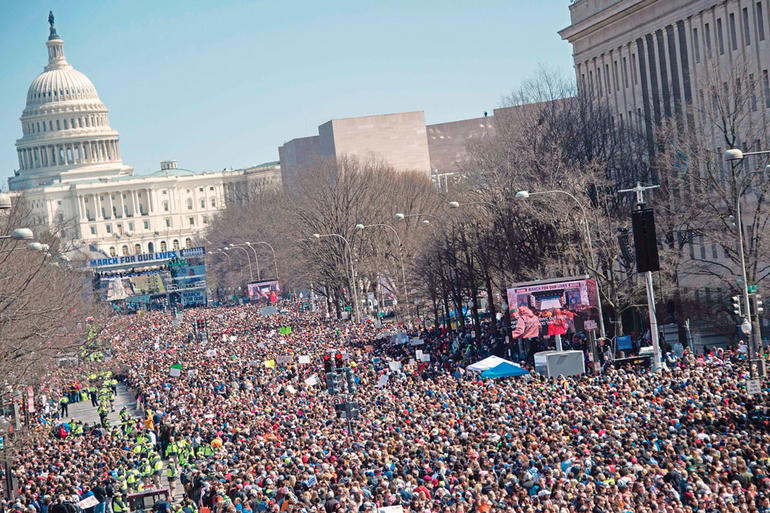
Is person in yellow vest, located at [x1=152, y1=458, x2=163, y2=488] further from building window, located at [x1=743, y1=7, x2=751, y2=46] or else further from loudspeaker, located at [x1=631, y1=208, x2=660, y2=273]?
building window, located at [x1=743, y1=7, x2=751, y2=46]

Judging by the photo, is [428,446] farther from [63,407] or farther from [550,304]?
[63,407]

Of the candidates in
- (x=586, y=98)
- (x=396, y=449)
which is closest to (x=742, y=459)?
(x=396, y=449)

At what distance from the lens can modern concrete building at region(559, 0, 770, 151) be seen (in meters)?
51.5

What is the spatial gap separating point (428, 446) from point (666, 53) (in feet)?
139

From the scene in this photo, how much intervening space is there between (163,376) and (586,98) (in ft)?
72.6

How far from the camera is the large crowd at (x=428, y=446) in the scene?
18750 millimetres

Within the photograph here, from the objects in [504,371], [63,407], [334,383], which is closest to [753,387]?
[504,371]

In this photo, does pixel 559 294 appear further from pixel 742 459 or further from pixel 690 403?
pixel 742 459

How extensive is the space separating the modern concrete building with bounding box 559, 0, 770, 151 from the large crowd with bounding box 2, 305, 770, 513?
16125 millimetres

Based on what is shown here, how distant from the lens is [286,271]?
113 metres

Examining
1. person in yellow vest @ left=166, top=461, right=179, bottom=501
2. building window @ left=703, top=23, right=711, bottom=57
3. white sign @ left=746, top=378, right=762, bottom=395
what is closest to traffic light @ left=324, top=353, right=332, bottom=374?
person in yellow vest @ left=166, top=461, right=179, bottom=501

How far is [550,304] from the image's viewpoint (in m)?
39.2

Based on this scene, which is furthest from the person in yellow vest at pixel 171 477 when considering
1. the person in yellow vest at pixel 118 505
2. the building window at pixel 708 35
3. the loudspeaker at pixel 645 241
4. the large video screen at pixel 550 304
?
the building window at pixel 708 35

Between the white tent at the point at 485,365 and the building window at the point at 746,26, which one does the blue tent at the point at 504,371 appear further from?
the building window at the point at 746,26
